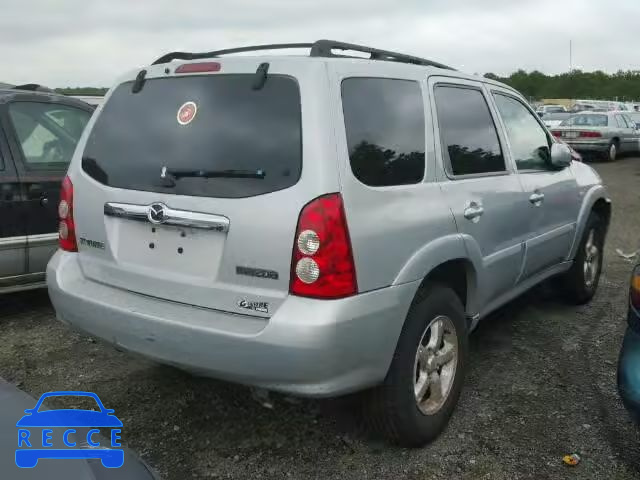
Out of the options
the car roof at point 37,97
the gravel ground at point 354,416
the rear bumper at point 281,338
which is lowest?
the gravel ground at point 354,416

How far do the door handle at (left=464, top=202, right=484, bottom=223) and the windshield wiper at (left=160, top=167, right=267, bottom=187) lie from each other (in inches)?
47.6

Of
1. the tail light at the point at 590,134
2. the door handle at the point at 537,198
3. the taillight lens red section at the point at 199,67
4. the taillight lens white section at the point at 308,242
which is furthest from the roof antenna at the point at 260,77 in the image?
the tail light at the point at 590,134

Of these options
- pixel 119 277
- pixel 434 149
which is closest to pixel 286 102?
pixel 434 149

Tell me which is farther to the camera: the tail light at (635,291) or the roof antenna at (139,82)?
the roof antenna at (139,82)

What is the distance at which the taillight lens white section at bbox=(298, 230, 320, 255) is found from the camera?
244 centimetres

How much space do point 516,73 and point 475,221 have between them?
10522 centimetres

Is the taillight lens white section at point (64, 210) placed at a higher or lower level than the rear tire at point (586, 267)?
higher

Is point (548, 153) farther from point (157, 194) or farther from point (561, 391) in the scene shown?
point (157, 194)

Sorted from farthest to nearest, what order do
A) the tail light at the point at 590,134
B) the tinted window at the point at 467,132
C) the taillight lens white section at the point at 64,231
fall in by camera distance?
the tail light at the point at 590,134 → the tinted window at the point at 467,132 → the taillight lens white section at the point at 64,231

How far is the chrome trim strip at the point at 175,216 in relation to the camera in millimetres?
2578

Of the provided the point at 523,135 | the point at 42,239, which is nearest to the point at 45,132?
the point at 42,239

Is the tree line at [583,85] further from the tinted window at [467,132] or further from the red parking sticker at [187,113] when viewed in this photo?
the red parking sticker at [187,113]

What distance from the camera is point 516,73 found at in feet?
330

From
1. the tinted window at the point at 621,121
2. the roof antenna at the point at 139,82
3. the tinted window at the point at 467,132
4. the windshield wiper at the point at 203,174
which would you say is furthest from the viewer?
the tinted window at the point at 621,121
